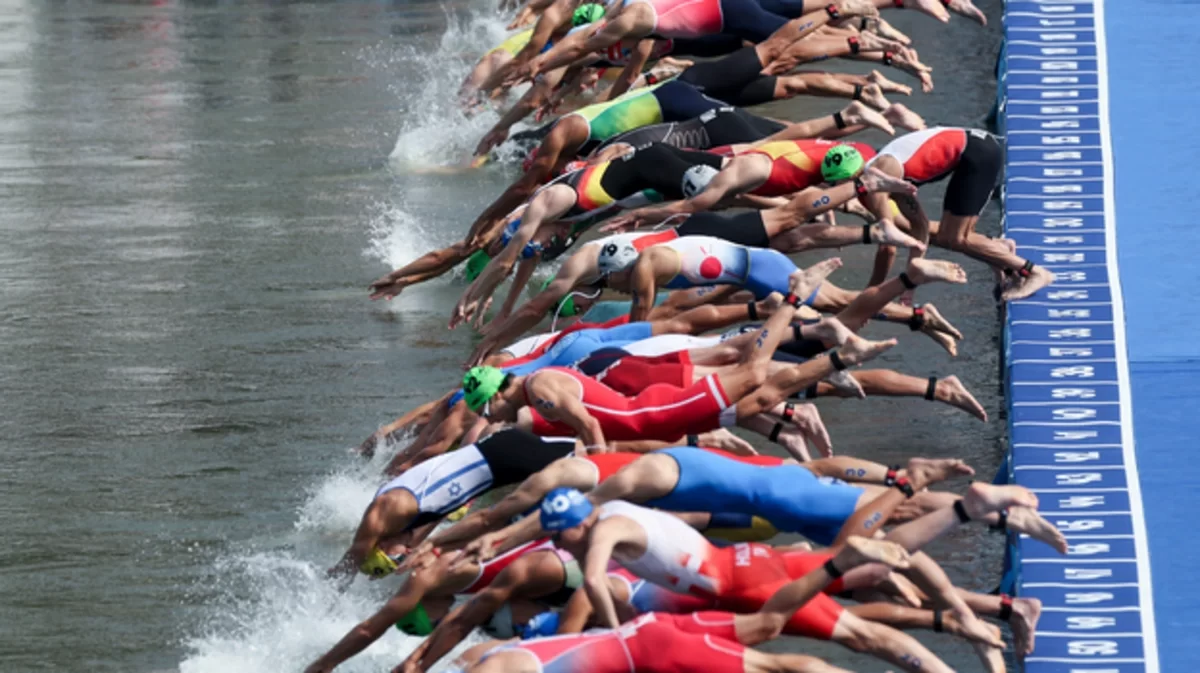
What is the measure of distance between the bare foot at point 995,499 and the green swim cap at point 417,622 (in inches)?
105

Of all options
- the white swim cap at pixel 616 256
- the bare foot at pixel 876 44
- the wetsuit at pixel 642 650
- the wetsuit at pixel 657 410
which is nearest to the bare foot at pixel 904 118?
the bare foot at pixel 876 44

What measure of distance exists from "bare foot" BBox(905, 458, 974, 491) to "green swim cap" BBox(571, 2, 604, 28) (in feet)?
22.2

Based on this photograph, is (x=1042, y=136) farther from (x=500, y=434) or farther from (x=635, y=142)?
(x=500, y=434)

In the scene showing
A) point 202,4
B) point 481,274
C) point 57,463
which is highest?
point 481,274

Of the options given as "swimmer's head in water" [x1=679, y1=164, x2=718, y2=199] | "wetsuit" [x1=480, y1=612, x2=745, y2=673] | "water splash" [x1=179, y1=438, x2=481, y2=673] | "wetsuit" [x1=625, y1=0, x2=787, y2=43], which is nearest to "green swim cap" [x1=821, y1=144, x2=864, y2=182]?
"swimmer's head in water" [x1=679, y1=164, x2=718, y2=199]

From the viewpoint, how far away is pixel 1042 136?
13359 millimetres

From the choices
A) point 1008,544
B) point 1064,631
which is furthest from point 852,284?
point 1064,631

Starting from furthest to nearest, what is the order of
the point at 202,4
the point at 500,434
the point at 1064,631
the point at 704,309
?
the point at 202,4 → the point at 704,309 → the point at 500,434 → the point at 1064,631

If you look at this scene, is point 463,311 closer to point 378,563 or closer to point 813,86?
point 378,563

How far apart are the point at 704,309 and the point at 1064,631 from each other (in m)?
3.35

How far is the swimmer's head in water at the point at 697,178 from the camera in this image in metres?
11.7

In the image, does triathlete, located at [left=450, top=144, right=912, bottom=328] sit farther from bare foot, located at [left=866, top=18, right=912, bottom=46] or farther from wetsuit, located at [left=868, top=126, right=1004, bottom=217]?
bare foot, located at [left=866, top=18, right=912, bottom=46]

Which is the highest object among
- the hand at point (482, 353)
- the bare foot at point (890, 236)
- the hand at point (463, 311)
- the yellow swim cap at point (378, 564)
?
the bare foot at point (890, 236)

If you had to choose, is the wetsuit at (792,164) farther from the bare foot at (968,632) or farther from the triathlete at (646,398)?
the bare foot at (968,632)
